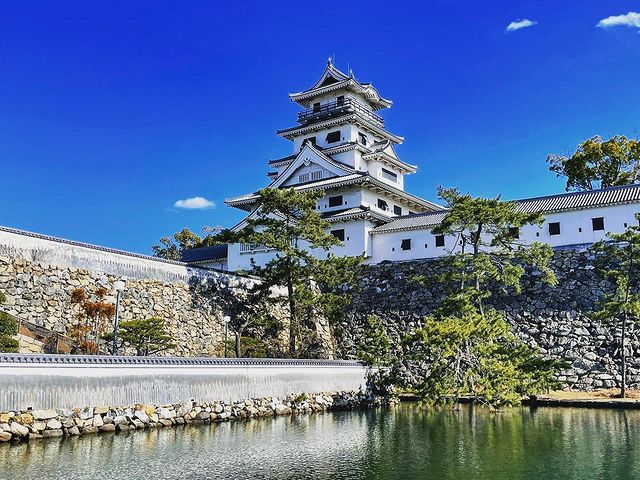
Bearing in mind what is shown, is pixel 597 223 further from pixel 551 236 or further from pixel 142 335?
pixel 142 335

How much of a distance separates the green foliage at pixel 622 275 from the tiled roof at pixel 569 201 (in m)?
1.73

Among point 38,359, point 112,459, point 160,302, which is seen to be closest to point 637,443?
point 112,459

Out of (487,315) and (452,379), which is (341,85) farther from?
(452,379)

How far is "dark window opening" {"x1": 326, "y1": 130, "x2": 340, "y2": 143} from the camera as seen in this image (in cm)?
3772

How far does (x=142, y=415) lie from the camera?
1409 cm

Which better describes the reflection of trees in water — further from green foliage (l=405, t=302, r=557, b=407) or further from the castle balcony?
the castle balcony

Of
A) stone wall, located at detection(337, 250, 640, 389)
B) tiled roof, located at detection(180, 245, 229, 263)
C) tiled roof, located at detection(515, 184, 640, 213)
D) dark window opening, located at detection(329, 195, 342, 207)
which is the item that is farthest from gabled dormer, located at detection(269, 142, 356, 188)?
tiled roof, located at detection(515, 184, 640, 213)

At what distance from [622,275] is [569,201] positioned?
5935 mm

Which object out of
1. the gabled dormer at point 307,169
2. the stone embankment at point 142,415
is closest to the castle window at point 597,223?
the stone embankment at point 142,415

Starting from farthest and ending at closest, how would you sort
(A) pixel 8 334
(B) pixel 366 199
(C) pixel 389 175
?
(C) pixel 389 175
(B) pixel 366 199
(A) pixel 8 334

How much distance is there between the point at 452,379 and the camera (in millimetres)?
18297

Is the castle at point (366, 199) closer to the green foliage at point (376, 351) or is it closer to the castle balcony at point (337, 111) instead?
the castle balcony at point (337, 111)

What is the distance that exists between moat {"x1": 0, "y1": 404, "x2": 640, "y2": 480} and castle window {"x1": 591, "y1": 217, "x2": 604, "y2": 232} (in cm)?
984

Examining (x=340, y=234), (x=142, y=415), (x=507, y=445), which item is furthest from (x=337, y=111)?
(x=507, y=445)
